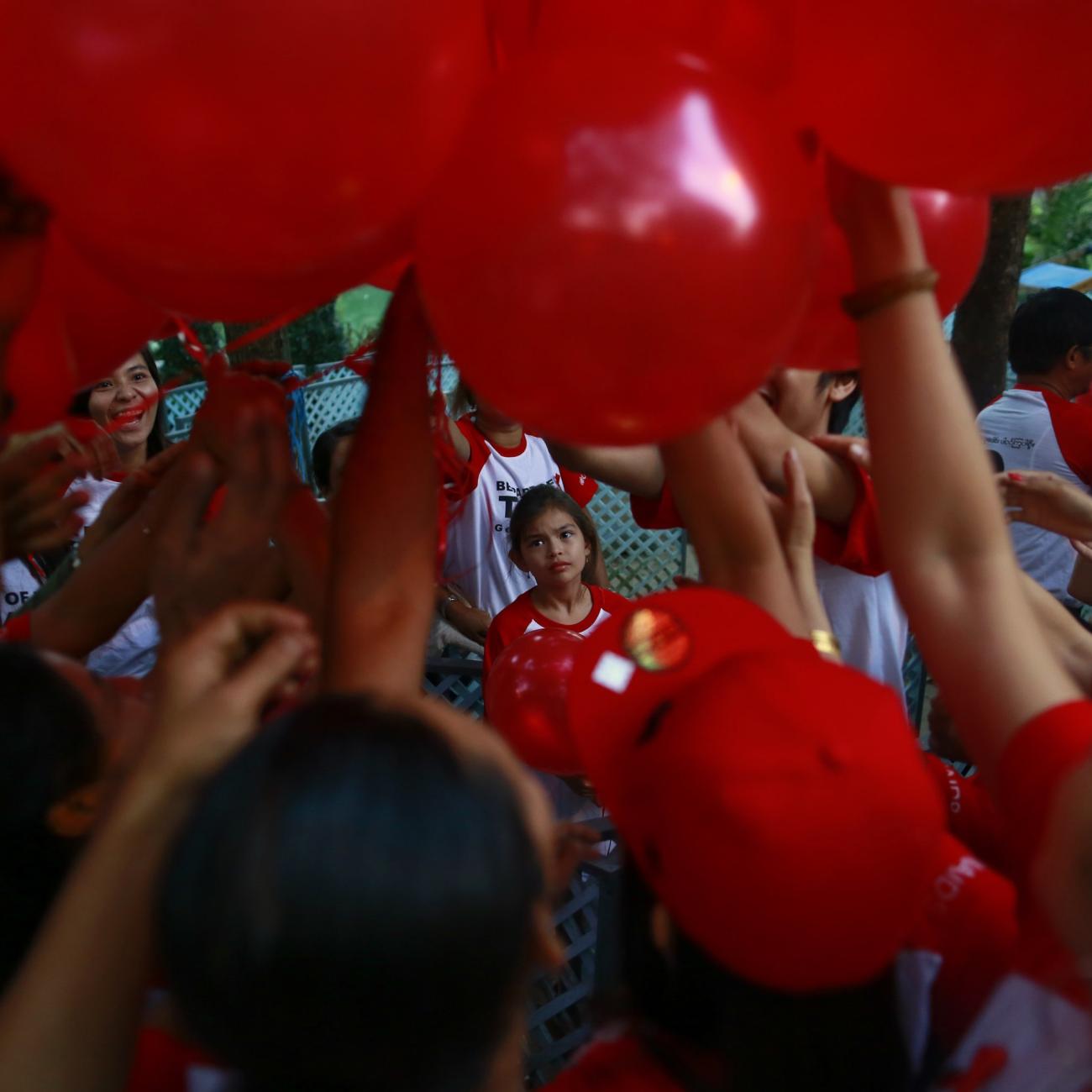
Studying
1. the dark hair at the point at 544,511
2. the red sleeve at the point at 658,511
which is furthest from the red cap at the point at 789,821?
the dark hair at the point at 544,511

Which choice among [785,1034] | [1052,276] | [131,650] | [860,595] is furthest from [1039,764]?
[1052,276]

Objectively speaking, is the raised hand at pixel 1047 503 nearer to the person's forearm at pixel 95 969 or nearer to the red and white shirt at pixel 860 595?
the red and white shirt at pixel 860 595

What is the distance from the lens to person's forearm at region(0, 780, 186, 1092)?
76 cm

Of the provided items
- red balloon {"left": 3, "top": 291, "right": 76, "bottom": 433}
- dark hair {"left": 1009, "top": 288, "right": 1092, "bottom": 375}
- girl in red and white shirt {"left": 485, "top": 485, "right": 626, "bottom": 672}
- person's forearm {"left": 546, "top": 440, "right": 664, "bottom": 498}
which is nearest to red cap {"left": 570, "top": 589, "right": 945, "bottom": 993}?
red balloon {"left": 3, "top": 291, "right": 76, "bottom": 433}

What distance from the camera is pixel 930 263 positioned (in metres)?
1.21

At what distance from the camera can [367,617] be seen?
107 centimetres

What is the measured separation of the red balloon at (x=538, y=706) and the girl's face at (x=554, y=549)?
1516 mm

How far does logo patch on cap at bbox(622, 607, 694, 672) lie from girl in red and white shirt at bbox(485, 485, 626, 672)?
6.30 feet

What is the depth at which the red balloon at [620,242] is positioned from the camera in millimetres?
835

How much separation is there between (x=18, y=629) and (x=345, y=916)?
3.68ft

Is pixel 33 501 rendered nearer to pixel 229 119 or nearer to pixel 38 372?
pixel 38 372

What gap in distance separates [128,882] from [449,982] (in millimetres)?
261

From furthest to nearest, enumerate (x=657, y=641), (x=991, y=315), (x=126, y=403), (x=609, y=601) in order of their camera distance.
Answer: (x=991, y=315)
(x=609, y=601)
(x=126, y=403)
(x=657, y=641)

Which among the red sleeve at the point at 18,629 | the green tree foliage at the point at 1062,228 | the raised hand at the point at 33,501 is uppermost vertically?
the raised hand at the point at 33,501
